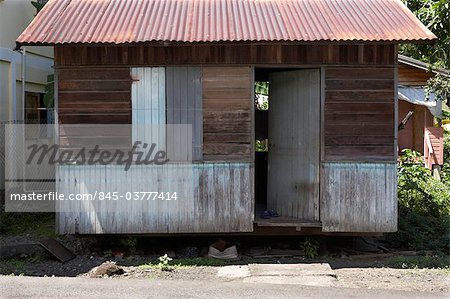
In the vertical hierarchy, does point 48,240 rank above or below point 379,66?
below

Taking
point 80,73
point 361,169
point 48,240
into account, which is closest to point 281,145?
point 361,169

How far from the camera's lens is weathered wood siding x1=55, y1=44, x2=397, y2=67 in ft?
26.1

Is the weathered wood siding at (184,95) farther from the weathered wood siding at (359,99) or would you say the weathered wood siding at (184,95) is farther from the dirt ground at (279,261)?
the dirt ground at (279,261)

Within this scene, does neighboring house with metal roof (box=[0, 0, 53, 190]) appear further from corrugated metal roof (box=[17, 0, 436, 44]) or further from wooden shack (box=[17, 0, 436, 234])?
wooden shack (box=[17, 0, 436, 234])

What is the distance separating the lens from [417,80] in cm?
1620

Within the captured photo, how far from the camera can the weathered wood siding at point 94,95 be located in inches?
314

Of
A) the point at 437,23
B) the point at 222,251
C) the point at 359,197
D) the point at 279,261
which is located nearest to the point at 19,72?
the point at 222,251

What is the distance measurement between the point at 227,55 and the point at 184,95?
35.3 inches

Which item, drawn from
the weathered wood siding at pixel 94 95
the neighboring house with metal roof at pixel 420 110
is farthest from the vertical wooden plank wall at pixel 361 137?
the neighboring house with metal roof at pixel 420 110

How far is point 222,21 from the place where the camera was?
8094mm

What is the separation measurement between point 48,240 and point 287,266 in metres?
3.78

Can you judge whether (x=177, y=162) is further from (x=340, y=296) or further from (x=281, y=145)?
(x=340, y=296)

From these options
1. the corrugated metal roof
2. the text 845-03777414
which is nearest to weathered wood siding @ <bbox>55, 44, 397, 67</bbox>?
the corrugated metal roof

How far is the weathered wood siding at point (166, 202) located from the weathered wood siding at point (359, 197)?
1212 mm
